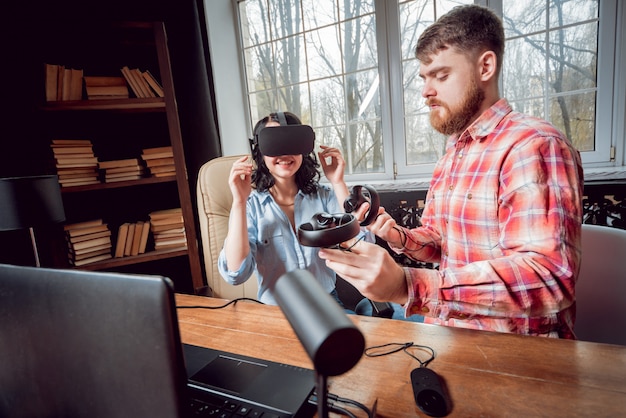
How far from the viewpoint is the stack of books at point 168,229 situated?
2006mm

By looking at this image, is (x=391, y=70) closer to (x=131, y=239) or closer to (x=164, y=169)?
Result: (x=164, y=169)

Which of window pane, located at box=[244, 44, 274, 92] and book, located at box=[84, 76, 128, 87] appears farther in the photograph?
window pane, located at box=[244, 44, 274, 92]

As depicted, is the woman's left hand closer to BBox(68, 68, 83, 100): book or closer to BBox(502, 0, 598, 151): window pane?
BBox(502, 0, 598, 151): window pane

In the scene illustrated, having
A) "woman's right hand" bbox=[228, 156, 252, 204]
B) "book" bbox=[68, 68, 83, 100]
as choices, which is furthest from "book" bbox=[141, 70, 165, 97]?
"woman's right hand" bbox=[228, 156, 252, 204]

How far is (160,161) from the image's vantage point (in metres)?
1.96

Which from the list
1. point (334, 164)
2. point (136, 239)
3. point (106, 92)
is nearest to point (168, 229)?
point (136, 239)

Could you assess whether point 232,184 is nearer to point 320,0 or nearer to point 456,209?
point 456,209

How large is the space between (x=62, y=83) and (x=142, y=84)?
379 millimetres

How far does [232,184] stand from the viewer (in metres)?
1.27

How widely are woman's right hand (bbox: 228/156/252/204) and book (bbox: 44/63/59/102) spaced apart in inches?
48.0

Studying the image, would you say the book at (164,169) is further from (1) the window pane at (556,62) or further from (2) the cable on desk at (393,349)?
(1) the window pane at (556,62)

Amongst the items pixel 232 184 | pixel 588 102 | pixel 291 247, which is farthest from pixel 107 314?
pixel 588 102

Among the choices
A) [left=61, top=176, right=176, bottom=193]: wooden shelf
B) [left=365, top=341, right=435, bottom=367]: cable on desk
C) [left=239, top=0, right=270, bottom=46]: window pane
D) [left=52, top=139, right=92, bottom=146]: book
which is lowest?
[left=365, top=341, right=435, bottom=367]: cable on desk

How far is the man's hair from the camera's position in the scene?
100cm
